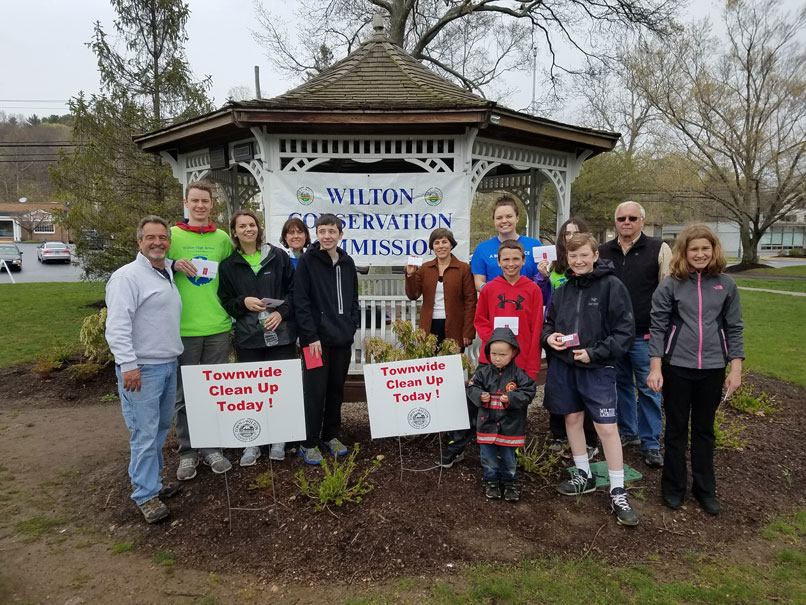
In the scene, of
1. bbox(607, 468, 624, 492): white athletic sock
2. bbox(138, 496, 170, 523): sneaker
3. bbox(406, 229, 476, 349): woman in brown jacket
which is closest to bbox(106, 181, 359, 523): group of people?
bbox(138, 496, 170, 523): sneaker

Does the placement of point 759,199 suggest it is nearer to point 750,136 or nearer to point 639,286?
point 750,136

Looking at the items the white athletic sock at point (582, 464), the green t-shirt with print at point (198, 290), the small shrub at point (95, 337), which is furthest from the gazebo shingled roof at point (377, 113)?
the white athletic sock at point (582, 464)

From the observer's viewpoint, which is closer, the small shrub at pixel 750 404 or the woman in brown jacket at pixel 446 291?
the woman in brown jacket at pixel 446 291

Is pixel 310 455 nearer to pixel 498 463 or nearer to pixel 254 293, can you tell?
pixel 254 293

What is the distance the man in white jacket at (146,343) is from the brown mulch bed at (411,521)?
403 millimetres

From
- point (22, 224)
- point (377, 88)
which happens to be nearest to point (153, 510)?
point (377, 88)

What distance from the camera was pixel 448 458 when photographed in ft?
12.8

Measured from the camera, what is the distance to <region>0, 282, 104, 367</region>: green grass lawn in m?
8.63

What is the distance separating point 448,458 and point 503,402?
84 cm

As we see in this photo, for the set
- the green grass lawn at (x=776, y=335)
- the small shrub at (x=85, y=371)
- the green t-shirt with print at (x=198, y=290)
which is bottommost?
the green grass lawn at (x=776, y=335)

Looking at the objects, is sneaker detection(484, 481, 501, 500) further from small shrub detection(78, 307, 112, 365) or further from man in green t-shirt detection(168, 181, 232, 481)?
small shrub detection(78, 307, 112, 365)

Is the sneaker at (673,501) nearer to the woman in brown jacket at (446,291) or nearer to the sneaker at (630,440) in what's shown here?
the sneaker at (630,440)

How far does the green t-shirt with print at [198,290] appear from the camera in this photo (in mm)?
3576

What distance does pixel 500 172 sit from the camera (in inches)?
347
